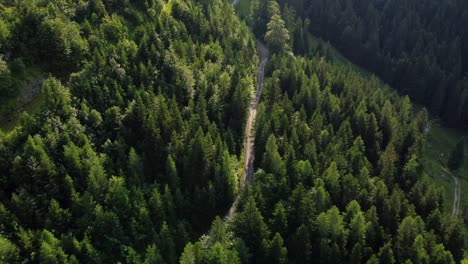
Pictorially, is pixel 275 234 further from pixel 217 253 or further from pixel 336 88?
pixel 336 88

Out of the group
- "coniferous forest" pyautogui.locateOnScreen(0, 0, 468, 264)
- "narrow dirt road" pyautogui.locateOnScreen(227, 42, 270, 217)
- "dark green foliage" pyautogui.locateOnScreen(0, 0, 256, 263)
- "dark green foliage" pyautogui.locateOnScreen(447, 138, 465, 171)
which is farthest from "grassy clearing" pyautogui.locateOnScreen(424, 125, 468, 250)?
"dark green foliage" pyautogui.locateOnScreen(0, 0, 256, 263)

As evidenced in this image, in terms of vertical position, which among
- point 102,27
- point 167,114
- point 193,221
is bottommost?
point 193,221

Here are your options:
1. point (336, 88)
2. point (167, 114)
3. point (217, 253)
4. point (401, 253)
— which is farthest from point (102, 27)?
point (401, 253)

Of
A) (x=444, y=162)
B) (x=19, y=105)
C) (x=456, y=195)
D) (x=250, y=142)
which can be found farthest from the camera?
(x=444, y=162)

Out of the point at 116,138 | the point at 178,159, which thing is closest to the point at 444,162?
the point at 178,159

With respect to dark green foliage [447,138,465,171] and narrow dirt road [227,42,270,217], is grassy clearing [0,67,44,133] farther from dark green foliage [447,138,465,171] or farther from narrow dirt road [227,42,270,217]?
dark green foliage [447,138,465,171]

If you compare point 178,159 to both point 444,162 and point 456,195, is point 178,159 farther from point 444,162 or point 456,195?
point 444,162

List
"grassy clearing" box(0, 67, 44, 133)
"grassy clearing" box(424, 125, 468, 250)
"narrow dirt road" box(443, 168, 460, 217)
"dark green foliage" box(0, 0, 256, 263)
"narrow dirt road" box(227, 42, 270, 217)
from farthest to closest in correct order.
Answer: "grassy clearing" box(424, 125, 468, 250)
"narrow dirt road" box(443, 168, 460, 217)
"narrow dirt road" box(227, 42, 270, 217)
"grassy clearing" box(0, 67, 44, 133)
"dark green foliage" box(0, 0, 256, 263)

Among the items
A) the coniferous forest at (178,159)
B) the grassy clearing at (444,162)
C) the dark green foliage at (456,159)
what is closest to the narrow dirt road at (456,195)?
the grassy clearing at (444,162)
